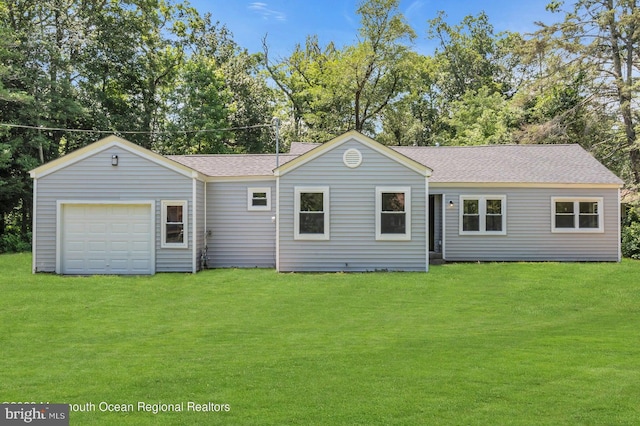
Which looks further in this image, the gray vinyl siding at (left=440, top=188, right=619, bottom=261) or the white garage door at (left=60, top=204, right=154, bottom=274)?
the gray vinyl siding at (left=440, top=188, right=619, bottom=261)

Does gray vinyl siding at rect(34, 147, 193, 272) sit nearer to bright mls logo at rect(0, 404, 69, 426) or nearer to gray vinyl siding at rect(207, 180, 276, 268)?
gray vinyl siding at rect(207, 180, 276, 268)

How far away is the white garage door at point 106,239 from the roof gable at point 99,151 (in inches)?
46.9

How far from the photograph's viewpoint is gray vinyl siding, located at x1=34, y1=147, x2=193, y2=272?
1391cm

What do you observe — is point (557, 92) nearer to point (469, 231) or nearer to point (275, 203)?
point (469, 231)

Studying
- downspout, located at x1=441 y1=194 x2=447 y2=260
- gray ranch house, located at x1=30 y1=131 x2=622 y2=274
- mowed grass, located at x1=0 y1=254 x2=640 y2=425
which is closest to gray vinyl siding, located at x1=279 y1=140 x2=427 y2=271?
gray ranch house, located at x1=30 y1=131 x2=622 y2=274

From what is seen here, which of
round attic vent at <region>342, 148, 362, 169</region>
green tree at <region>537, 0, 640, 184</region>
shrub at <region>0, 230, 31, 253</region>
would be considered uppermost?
green tree at <region>537, 0, 640, 184</region>

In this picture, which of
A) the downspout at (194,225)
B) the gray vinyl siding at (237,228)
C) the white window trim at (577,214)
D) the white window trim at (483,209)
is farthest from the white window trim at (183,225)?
the white window trim at (577,214)

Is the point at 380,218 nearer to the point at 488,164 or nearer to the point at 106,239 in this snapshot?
the point at 488,164

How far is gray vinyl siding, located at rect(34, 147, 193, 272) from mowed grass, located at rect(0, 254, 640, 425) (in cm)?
182

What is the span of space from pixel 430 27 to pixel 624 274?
29921 millimetres

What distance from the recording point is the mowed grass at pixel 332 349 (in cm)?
451

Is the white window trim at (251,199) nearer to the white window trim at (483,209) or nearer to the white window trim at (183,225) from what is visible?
the white window trim at (183,225)

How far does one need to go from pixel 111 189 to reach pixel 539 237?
45.2 ft

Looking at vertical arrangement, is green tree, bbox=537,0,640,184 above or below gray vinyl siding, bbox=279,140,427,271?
above
